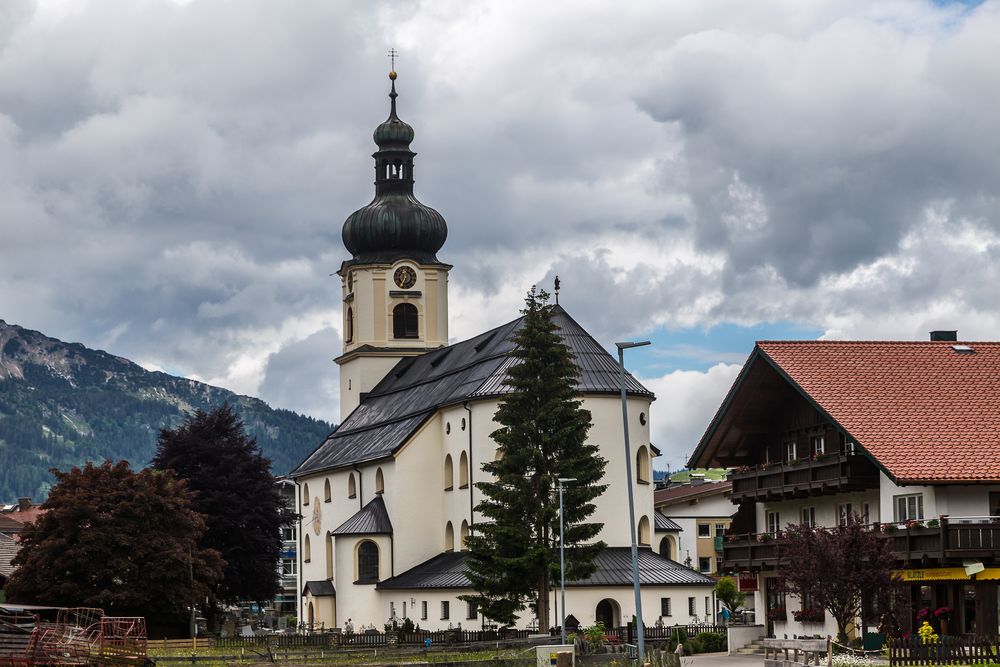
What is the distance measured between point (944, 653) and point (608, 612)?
39629 mm

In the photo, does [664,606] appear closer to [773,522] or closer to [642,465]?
[642,465]

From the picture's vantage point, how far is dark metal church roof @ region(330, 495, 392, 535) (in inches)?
3612

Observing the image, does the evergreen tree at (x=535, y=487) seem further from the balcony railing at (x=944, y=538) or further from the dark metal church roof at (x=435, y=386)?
the balcony railing at (x=944, y=538)

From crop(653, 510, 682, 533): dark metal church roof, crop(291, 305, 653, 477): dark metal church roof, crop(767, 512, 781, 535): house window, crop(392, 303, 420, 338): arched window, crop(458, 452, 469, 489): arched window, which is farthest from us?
crop(392, 303, 420, 338): arched window

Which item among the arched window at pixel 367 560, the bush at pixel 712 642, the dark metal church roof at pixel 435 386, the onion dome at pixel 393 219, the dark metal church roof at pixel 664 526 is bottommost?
the bush at pixel 712 642

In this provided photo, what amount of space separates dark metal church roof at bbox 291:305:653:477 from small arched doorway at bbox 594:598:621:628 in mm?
10332

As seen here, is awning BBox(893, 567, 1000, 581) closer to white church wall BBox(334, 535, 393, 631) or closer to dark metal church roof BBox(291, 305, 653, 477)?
dark metal church roof BBox(291, 305, 653, 477)

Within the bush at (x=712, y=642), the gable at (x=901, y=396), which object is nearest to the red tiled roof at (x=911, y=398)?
the gable at (x=901, y=396)

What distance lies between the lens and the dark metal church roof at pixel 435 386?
8662 cm

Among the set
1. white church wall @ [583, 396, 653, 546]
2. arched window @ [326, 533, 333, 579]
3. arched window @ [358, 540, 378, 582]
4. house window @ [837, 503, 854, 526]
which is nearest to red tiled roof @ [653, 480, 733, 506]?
arched window @ [326, 533, 333, 579]

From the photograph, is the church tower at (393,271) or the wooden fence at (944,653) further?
the church tower at (393,271)

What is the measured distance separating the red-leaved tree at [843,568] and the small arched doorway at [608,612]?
111 ft

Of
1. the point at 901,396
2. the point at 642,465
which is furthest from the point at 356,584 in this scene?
the point at 901,396

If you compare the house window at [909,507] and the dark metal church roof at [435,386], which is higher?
the dark metal church roof at [435,386]
